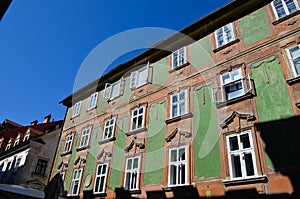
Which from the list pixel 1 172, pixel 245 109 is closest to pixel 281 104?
pixel 245 109

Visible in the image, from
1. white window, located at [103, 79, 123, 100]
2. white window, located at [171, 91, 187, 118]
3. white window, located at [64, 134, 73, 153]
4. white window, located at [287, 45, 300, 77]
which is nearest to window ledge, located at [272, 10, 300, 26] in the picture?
white window, located at [287, 45, 300, 77]

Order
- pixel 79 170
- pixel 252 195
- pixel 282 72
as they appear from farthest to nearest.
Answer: pixel 79 170 < pixel 282 72 < pixel 252 195

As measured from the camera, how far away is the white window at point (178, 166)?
866cm

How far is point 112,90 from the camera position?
15.7 metres

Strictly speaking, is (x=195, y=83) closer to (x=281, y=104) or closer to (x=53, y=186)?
(x=281, y=104)

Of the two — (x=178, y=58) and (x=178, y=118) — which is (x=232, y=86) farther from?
(x=178, y=58)

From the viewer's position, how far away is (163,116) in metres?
11.0

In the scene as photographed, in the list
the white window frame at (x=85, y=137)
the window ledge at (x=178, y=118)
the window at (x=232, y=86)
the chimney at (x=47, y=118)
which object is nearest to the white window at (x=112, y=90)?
the white window frame at (x=85, y=137)

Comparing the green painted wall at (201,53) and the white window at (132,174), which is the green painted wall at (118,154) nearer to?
the white window at (132,174)

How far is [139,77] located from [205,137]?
262 inches

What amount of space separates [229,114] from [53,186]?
6991 millimetres

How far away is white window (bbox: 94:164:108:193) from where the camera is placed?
11.6m

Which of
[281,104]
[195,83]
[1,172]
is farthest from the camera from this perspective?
[1,172]

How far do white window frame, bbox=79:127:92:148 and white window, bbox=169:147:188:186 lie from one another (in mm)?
6954
